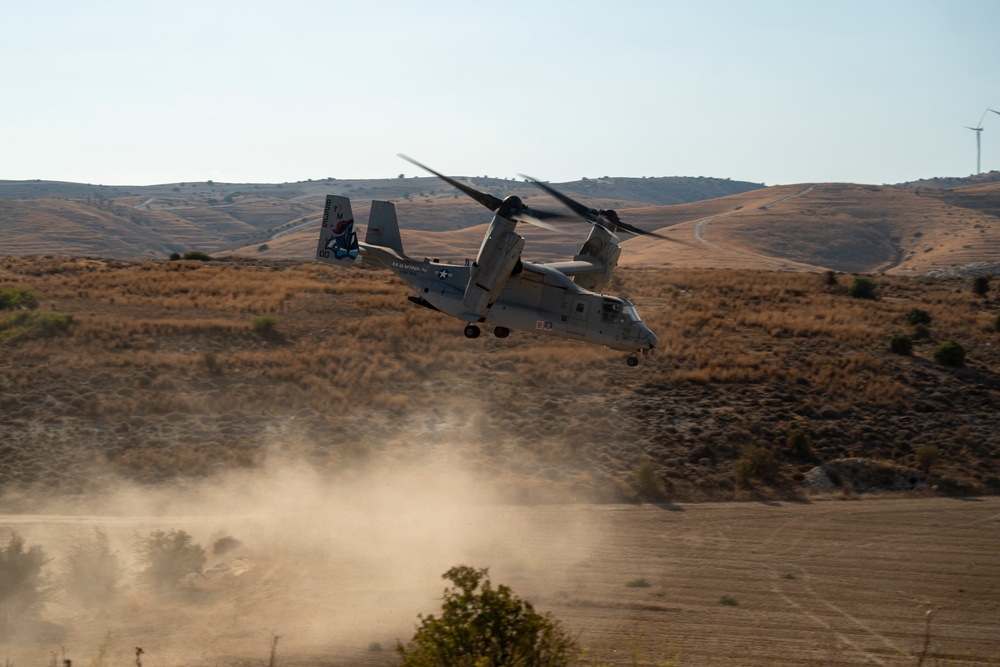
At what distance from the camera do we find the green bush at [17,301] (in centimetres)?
4825

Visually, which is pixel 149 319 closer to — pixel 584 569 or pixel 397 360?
pixel 397 360

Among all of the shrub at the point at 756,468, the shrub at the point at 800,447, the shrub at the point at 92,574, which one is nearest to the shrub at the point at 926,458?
the shrub at the point at 800,447

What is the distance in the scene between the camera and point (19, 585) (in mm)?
25359

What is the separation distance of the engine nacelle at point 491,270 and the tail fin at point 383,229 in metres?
6.33

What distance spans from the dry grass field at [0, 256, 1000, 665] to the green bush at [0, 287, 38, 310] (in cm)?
194

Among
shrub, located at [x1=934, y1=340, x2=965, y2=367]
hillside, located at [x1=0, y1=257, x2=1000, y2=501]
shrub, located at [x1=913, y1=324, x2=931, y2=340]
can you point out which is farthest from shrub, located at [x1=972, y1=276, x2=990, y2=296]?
shrub, located at [x1=934, y1=340, x2=965, y2=367]

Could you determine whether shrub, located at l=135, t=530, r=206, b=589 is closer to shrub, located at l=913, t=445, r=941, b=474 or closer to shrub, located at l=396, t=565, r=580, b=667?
shrub, located at l=396, t=565, r=580, b=667

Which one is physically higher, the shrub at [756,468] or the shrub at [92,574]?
the shrub at [756,468]

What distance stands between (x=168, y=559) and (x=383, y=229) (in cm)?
1364

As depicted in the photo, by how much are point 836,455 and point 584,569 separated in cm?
1644

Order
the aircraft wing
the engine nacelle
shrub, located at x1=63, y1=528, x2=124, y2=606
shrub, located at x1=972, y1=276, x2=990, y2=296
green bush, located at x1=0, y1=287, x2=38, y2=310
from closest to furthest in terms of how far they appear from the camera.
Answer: the engine nacelle
shrub, located at x1=63, y1=528, x2=124, y2=606
the aircraft wing
green bush, located at x1=0, y1=287, x2=38, y2=310
shrub, located at x1=972, y1=276, x2=990, y2=296

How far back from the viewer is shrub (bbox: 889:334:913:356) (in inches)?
1861

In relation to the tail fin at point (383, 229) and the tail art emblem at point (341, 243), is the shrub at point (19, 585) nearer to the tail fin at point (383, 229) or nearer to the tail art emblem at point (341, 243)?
the tail art emblem at point (341, 243)

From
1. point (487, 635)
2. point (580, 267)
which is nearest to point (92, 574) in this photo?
point (487, 635)
